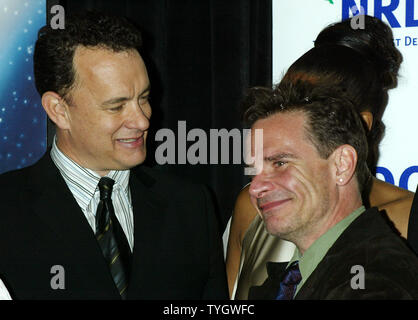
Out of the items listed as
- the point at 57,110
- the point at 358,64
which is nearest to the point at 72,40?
the point at 57,110

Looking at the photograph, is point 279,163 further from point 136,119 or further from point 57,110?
point 57,110

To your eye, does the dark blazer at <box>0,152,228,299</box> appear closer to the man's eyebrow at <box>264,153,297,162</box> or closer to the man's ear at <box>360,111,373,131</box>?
the man's eyebrow at <box>264,153,297,162</box>

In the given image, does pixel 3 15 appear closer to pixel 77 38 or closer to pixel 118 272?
pixel 77 38

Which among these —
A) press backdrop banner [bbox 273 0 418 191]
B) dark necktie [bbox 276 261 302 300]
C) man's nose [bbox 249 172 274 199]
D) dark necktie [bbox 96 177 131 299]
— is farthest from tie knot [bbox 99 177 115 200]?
press backdrop banner [bbox 273 0 418 191]

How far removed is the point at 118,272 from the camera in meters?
1.63

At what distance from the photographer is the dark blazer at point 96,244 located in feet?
5.18

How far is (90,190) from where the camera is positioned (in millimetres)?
1682

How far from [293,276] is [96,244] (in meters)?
0.51

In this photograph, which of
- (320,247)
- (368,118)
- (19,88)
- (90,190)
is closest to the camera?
(320,247)

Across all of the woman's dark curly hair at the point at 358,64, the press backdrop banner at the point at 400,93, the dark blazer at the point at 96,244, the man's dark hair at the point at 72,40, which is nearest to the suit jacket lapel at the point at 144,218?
the dark blazer at the point at 96,244

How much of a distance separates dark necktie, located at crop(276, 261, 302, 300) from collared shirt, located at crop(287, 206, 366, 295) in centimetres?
2

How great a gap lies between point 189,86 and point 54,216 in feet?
4.28

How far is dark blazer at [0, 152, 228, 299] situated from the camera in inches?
62.2

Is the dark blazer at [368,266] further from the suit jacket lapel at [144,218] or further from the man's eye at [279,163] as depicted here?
the suit jacket lapel at [144,218]
